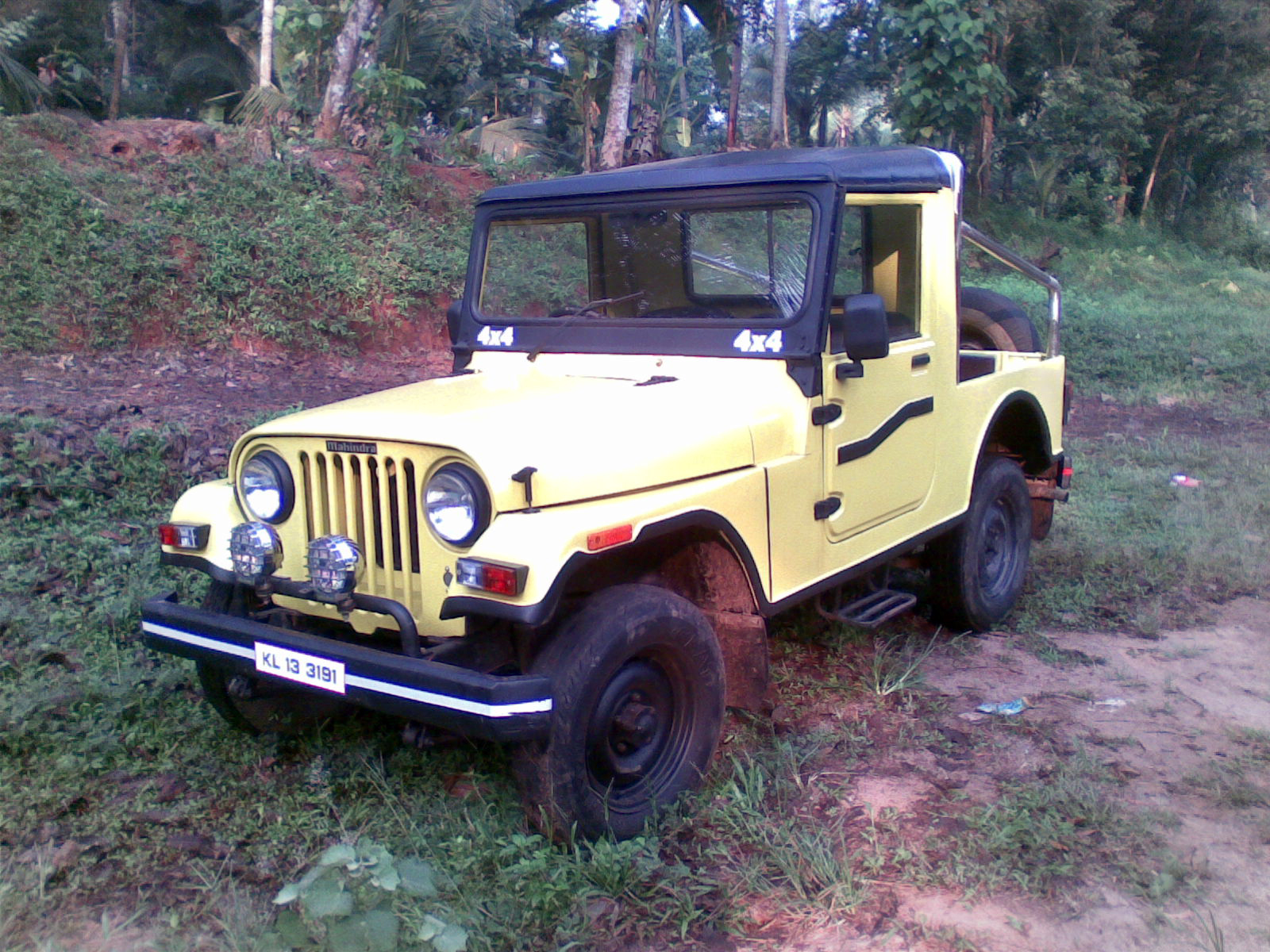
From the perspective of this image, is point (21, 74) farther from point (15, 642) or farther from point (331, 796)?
point (331, 796)

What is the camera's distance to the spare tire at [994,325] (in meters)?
5.57

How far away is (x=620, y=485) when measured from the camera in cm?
302

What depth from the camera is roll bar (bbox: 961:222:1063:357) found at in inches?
188

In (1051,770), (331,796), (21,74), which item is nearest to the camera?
(331,796)

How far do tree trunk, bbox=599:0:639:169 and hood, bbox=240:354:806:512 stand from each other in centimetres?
965

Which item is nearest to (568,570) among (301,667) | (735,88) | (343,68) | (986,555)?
(301,667)

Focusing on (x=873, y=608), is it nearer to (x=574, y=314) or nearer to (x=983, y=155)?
(x=574, y=314)

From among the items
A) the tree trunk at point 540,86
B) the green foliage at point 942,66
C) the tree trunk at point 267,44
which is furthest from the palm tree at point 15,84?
the green foliage at point 942,66

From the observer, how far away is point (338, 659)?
112 inches

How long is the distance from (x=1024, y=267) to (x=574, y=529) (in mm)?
3398

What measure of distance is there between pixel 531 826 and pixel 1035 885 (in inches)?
53.5

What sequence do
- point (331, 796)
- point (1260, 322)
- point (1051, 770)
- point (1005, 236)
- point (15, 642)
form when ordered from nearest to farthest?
1. point (331, 796)
2. point (1051, 770)
3. point (15, 642)
4. point (1260, 322)
5. point (1005, 236)

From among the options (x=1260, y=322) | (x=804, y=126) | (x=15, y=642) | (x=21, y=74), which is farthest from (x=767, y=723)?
(x=804, y=126)

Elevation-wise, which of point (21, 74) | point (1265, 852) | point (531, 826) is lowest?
point (1265, 852)
